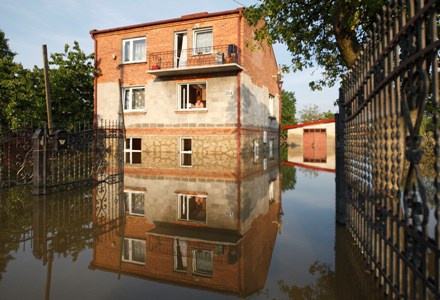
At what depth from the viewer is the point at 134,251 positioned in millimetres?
4016

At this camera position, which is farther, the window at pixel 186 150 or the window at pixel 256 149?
the window at pixel 256 149

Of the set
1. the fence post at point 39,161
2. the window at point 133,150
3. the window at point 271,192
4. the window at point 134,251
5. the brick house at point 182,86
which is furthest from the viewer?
the window at point 133,150

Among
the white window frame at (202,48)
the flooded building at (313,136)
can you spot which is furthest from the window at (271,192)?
the flooded building at (313,136)

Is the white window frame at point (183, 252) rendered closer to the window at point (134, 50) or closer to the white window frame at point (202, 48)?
the white window frame at point (202, 48)

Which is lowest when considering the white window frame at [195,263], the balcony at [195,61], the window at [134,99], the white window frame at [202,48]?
the white window frame at [195,263]

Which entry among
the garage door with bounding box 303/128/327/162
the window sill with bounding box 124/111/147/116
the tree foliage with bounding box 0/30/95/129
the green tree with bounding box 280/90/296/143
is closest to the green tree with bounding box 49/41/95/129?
the tree foliage with bounding box 0/30/95/129

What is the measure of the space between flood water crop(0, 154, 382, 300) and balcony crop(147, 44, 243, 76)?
31.4ft

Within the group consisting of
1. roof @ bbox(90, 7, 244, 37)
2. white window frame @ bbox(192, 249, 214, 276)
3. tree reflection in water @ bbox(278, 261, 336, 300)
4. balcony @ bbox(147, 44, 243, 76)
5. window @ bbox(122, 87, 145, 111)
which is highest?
roof @ bbox(90, 7, 244, 37)

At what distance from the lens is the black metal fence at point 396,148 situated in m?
1.98

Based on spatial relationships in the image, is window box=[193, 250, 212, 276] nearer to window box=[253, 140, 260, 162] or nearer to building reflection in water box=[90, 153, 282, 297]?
building reflection in water box=[90, 153, 282, 297]

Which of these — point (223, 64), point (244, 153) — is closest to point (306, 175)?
point (244, 153)

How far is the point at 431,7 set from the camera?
192 centimetres

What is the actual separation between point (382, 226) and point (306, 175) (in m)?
8.77

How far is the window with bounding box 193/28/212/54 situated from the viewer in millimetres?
16531
